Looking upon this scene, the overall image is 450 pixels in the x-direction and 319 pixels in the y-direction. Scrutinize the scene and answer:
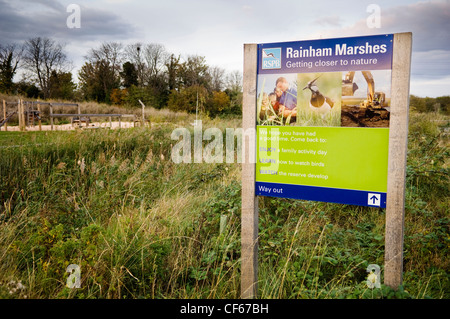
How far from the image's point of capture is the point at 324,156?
2652 mm

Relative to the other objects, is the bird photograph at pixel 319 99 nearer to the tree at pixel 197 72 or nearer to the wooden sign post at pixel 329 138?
the wooden sign post at pixel 329 138

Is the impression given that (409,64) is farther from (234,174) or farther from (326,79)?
(234,174)

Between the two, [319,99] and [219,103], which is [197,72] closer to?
[219,103]

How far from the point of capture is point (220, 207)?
4.23 m

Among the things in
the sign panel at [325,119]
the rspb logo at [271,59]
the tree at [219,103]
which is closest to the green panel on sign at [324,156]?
the sign panel at [325,119]

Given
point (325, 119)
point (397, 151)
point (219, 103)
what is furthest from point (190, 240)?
point (219, 103)

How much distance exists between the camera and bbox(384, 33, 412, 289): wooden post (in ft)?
7.75

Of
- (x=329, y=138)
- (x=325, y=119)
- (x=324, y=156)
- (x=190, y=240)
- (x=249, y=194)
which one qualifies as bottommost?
(x=190, y=240)

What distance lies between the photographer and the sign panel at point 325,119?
248cm

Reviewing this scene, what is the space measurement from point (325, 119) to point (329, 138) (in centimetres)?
14

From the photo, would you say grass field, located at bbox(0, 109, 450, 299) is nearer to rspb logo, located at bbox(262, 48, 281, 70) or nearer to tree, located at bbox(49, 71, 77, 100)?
rspb logo, located at bbox(262, 48, 281, 70)

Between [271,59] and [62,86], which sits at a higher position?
[62,86]

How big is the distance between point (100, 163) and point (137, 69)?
40.1 m
